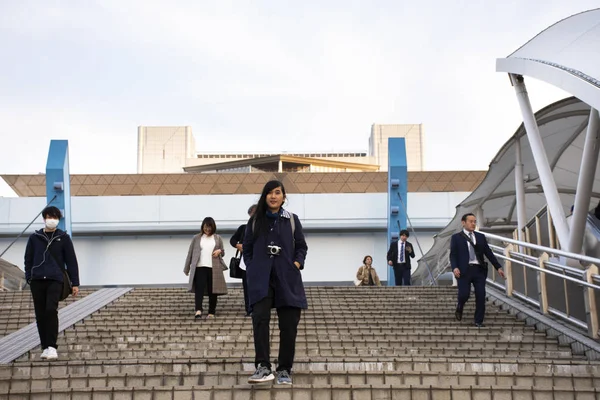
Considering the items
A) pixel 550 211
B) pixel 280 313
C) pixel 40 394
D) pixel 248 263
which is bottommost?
pixel 40 394

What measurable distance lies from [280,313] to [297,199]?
19.1 metres

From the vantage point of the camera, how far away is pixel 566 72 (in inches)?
363

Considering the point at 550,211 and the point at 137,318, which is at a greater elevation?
the point at 550,211

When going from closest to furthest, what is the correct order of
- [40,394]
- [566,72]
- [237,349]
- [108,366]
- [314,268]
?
1. [40,394]
2. [108,366]
3. [237,349]
4. [566,72]
5. [314,268]

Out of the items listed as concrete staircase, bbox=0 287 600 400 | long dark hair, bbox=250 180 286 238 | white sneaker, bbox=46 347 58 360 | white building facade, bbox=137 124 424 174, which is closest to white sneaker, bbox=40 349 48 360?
white sneaker, bbox=46 347 58 360

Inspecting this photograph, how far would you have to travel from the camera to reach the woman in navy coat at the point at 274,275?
5.50 metres

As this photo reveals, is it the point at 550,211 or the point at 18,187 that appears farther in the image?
the point at 18,187

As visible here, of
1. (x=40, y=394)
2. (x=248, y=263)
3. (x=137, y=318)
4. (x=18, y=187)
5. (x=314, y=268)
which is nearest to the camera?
(x=40, y=394)

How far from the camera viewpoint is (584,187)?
9.65 metres

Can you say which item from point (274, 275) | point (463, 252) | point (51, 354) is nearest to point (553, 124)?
point (463, 252)

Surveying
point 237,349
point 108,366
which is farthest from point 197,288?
point 108,366

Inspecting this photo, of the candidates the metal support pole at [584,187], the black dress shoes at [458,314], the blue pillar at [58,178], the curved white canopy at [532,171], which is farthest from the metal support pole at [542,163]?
the blue pillar at [58,178]

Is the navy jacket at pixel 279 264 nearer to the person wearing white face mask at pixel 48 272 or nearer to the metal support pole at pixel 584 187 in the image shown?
the person wearing white face mask at pixel 48 272

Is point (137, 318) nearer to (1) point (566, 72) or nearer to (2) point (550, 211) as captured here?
(2) point (550, 211)
